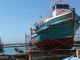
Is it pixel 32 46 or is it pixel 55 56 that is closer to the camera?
pixel 55 56

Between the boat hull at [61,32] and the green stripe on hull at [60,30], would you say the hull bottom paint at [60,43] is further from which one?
the green stripe on hull at [60,30]

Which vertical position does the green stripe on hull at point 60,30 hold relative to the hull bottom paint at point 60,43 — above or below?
above

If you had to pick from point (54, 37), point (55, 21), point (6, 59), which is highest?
point (55, 21)

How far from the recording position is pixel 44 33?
24.0 meters

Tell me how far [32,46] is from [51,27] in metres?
6.25

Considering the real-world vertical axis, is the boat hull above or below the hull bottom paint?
above

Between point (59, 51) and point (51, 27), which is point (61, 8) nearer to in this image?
point (51, 27)

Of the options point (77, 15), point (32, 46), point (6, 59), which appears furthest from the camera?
point (32, 46)

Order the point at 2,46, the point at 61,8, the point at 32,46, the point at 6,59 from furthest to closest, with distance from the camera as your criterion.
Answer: the point at 2,46
the point at 32,46
the point at 61,8
the point at 6,59

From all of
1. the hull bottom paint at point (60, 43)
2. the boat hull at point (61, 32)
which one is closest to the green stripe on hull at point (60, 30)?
the boat hull at point (61, 32)

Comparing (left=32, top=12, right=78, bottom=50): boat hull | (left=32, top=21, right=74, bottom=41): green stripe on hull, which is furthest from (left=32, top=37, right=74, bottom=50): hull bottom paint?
(left=32, top=21, right=74, bottom=41): green stripe on hull

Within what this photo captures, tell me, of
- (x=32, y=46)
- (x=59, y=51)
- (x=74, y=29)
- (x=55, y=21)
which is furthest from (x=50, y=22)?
(x=32, y=46)

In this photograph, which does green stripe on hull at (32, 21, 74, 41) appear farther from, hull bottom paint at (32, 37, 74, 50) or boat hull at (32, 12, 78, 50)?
hull bottom paint at (32, 37, 74, 50)

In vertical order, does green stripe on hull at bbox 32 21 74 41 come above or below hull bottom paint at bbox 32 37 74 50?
above
